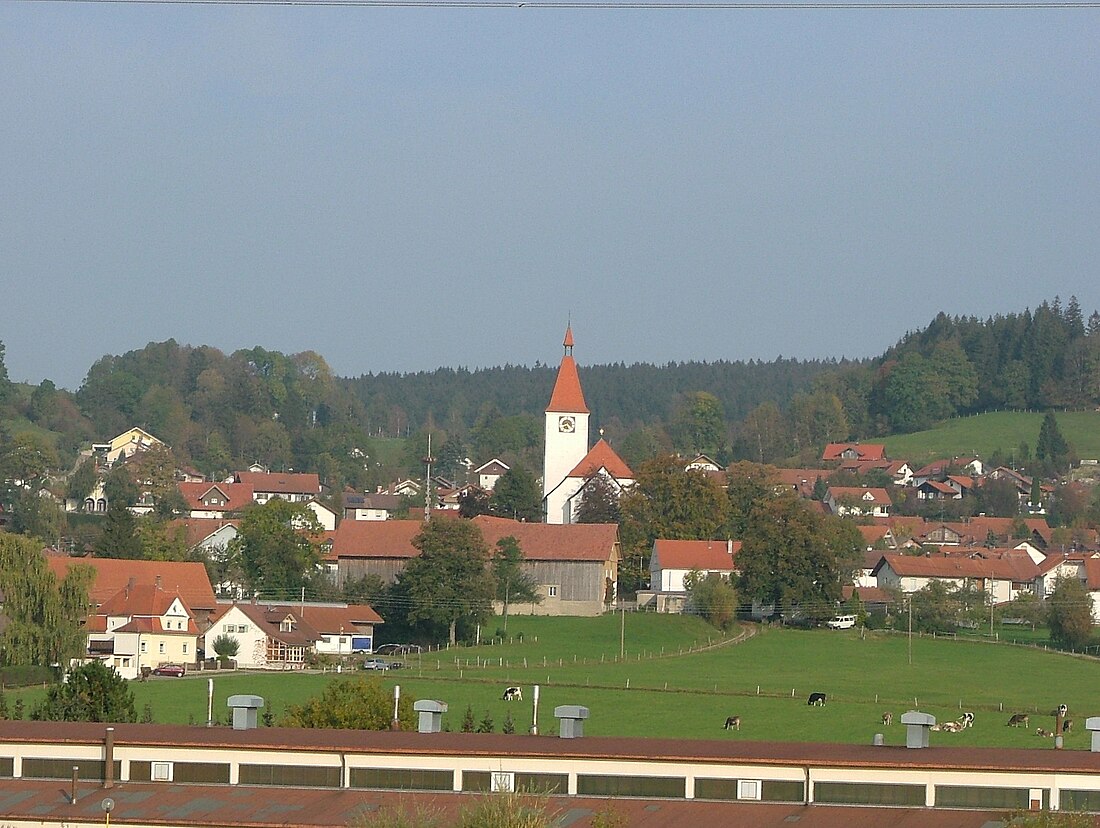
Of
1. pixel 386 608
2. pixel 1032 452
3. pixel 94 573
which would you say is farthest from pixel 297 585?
pixel 1032 452

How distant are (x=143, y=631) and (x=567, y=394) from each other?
60397 mm

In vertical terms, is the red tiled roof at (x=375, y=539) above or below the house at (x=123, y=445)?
below

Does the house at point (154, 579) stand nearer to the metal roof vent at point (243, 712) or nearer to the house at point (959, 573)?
the house at point (959, 573)

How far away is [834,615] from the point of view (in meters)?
90.6

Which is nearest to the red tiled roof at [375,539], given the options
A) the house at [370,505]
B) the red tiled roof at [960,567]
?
the red tiled roof at [960,567]

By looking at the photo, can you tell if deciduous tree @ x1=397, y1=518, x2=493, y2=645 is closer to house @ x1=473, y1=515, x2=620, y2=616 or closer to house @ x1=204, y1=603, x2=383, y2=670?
house @ x1=204, y1=603, x2=383, y2=670

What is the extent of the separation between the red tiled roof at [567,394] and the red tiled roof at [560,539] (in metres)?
29.5

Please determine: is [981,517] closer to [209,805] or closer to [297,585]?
[297,585]

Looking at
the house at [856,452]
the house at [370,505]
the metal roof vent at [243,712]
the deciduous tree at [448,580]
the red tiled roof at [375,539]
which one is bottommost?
the metal roof vent at [243,712]

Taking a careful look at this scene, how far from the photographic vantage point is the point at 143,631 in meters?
75.8

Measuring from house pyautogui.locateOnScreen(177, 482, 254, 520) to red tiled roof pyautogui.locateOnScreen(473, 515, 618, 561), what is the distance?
5288 centimetres

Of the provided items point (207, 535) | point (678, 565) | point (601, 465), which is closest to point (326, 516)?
point (207, 535)

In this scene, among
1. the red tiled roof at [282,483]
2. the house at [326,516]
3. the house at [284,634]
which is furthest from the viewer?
the red tiled roof at [282,483]

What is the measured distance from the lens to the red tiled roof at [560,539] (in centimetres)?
9681
